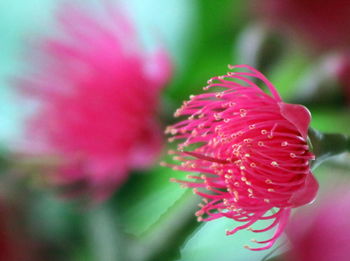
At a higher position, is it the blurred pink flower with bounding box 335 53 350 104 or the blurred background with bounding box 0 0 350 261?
the blurred background with bounding box 0 0 350 261

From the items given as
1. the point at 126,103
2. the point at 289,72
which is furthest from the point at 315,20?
the point at 126,103

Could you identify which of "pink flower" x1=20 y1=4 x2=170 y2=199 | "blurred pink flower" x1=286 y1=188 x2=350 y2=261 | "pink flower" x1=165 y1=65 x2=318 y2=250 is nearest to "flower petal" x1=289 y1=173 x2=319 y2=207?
"pink flower" x1=165 y1=65 x2=318 y2=250

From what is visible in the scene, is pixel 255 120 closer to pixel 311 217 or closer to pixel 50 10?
pixel 311 217

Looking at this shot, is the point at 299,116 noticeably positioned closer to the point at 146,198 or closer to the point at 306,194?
the point at 306,194

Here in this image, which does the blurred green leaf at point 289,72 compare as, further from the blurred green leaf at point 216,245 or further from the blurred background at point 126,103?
the blurred green leaf at point 216,245

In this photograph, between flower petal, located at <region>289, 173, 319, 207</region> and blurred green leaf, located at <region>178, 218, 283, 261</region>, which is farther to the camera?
blurred green leaf, located at <region>178, 218, 283, 261</region>

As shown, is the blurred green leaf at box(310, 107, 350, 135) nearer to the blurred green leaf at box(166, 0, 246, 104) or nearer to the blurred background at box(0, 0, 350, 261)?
the blurred background at box(0, 0, 350, 261)

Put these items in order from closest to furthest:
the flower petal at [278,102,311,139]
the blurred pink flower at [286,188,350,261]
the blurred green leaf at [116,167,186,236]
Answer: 1. the flower petal at [278,102,311,139]
2. the blurred pink flower at [286,188,350,261]
3. the blurred green leaf at [116,167,186,236]

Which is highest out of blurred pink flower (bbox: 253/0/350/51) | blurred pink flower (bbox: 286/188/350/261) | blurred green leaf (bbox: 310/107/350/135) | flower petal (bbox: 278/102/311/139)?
blurred pink flower (bbox: 253/0/350/51)
